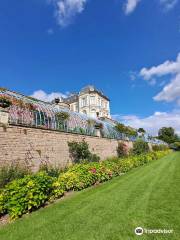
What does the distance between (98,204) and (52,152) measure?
5755mm

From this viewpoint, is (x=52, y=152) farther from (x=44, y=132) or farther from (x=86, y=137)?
(x=86, y=137)

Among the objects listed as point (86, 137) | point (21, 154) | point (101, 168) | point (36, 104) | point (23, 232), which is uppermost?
point (36, 104)

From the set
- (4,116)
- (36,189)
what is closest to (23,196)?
(36,189)

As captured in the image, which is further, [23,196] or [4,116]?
[4,116]

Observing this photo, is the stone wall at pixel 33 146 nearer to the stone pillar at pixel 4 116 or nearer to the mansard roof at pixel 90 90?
the stone pillar at pixel 4 116

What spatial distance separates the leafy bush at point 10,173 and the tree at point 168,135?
Result: 68.5 meters

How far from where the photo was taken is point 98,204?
21.2 feet

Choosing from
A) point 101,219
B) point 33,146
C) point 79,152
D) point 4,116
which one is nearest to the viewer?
point 101,219

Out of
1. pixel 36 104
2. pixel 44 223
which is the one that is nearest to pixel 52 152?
pixel 36 104

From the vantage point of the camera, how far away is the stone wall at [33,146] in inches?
351

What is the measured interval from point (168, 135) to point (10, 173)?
233 ft

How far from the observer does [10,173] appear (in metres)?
8.33

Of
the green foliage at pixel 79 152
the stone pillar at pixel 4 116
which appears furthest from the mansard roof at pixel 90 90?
the stone pillar at pixel 4 116

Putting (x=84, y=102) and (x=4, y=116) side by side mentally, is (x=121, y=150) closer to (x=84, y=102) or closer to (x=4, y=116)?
(x=4, y=116)
